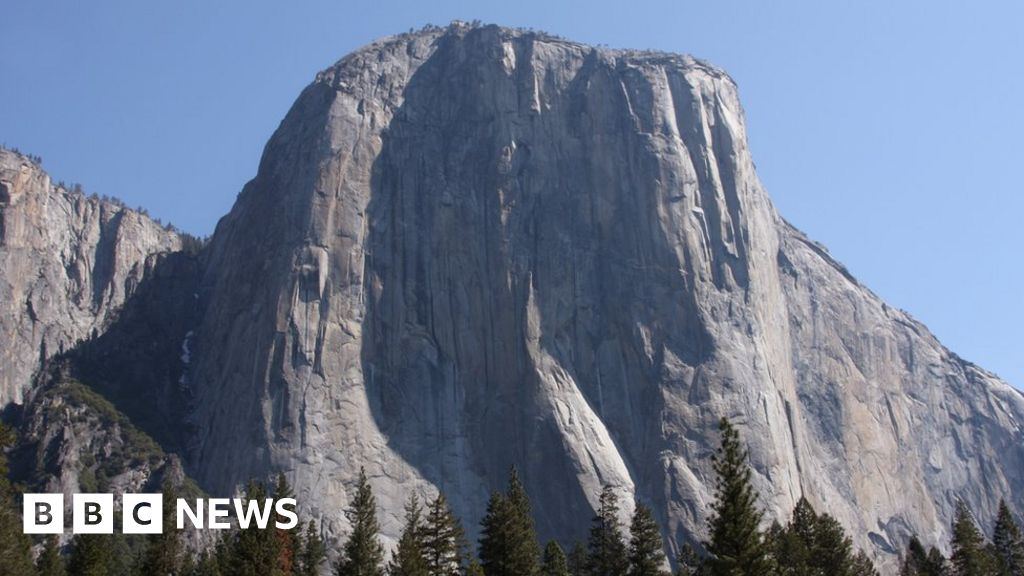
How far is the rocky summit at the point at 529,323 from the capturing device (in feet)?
400

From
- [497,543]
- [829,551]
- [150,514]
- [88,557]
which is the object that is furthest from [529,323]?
[88,557]

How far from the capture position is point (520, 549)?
217ft

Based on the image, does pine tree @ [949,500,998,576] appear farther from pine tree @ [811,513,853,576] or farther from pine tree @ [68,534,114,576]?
pine tree @ [68,534,114,576]

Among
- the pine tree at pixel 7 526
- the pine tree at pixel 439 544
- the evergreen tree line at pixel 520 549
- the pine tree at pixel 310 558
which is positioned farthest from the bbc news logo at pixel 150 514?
the pine tree at pixel 439 544

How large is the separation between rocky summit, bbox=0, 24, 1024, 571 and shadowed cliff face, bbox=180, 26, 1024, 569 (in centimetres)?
29

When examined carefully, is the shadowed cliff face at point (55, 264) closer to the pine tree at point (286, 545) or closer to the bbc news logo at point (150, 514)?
the bbc news logo at point (150, 514)

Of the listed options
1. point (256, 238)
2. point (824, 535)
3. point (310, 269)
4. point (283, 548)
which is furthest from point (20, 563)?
point (256, 238)

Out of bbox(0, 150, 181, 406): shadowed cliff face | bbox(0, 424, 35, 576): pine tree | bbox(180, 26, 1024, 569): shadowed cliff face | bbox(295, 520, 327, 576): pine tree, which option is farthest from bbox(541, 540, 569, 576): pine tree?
bbox(0, 150, 181, 406): shadowed cliff face

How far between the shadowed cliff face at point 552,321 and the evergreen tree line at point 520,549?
35.1 metres

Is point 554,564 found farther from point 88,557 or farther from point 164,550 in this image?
point 88,557

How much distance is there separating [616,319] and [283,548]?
63176mm

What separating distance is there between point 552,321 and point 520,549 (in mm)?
63817

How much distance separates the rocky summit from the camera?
400 feet

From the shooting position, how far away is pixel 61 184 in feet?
593
